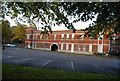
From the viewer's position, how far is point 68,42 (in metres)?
40.0

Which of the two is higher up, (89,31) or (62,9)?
(62,9)

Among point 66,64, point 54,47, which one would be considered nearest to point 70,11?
point 66,64

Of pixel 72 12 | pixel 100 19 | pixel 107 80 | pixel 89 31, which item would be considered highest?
pixel 72 12

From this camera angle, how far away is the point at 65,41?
40.4 meters

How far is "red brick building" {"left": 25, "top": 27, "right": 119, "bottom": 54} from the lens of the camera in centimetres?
3462

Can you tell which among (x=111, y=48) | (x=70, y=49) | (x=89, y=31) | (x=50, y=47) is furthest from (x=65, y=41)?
(x=89, y=31)

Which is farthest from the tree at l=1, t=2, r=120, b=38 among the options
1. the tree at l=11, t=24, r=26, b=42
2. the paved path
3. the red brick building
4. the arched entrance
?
the arched entrance

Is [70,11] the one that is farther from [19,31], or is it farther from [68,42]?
[68,42]

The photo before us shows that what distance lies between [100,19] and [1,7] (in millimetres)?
5523

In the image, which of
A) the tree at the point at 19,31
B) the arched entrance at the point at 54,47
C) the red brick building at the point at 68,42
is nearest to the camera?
the tree at the point at 19,31

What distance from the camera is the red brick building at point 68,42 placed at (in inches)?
1363

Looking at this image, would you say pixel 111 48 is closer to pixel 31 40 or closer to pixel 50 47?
pixel 50 47

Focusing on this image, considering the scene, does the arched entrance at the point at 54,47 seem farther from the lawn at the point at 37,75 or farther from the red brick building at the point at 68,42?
the lawn at the point at 37,75

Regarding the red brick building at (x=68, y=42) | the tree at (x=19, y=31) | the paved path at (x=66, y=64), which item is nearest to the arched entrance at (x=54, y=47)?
the red brick building at (x=68, y=42)
